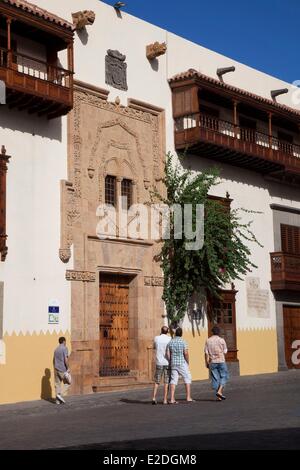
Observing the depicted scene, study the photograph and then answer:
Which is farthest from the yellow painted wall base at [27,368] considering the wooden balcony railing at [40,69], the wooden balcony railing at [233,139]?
the wooden balcony railing at [233,139]

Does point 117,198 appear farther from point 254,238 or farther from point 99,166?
point 254,238

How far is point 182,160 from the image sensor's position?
989 inches

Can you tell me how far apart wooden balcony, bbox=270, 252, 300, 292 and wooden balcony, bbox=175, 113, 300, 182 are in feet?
11.0

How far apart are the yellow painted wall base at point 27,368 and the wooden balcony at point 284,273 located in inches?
431

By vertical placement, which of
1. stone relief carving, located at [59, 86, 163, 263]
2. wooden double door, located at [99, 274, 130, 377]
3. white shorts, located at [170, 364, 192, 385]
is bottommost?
white shorts, located at [170, 364, 192, 385]

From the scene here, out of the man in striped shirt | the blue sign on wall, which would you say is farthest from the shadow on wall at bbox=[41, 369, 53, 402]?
the man in striped shirt

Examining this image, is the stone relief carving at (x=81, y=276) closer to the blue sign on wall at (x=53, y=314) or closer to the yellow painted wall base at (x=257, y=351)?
the blue sign on wall at (x=53, y=314)

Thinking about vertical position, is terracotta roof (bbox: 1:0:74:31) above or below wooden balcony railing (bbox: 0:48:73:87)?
above

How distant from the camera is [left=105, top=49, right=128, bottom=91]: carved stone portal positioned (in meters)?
23.0

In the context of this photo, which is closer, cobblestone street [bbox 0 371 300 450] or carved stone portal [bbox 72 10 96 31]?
cobblestone street [bbox 0 371 300 450]

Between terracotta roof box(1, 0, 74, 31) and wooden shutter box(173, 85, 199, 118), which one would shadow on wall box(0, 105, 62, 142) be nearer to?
terracotta roof box(1, 0, 74, 31)

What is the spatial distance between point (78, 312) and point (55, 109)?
5.70 m

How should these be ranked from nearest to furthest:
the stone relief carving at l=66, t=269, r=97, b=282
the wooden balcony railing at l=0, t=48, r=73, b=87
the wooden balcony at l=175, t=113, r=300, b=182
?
the wooden balcony railing at l=0, t=48, r=73, b=87 < the stone relief carving at l=66, t=269, r=97, b=282 < the wooden balcony at l=175, t=113, r=300, b=182
